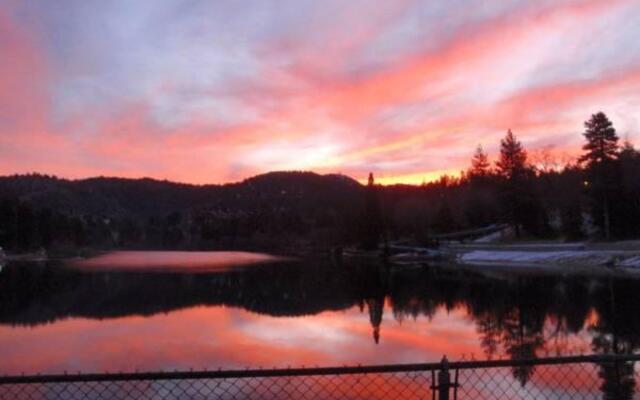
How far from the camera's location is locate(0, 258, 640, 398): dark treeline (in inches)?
779

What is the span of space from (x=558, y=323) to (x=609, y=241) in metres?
44.9

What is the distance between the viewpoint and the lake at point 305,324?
56.7ft

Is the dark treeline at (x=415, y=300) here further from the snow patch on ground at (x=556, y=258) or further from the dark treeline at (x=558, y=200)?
the dark treeline at (x=558, y=200)

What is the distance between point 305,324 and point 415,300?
9.96 m

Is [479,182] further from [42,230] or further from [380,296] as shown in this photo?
[380,296]

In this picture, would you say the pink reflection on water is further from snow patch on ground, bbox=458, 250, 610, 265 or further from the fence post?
the fence post

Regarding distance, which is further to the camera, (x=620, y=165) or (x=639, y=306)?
(x=620, y=165)

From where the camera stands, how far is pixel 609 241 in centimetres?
6312

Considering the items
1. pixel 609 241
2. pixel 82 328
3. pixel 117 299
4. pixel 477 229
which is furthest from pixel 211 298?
pixel 477 229

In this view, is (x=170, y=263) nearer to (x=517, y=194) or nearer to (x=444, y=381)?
(x=517, y=194)

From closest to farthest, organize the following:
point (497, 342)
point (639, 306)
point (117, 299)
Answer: point (497, 342) → point (639, 306) → point (117, 299)

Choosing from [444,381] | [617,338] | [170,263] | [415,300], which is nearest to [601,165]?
[415,300]

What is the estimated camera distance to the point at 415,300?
33.1 m

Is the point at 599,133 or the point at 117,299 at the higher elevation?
the point at 599,133
